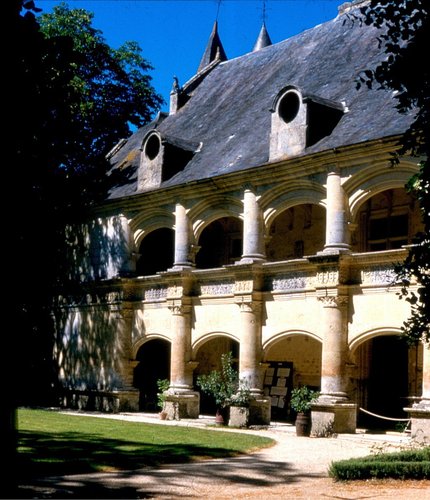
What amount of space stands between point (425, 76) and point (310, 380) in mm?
16948

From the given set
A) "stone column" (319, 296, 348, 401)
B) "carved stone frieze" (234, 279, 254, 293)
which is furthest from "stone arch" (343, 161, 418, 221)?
"carved stone frieze" (234, 279, 254, 293)

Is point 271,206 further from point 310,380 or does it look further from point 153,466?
point 153,466

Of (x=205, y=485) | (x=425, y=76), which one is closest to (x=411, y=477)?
(x=205, y=485)

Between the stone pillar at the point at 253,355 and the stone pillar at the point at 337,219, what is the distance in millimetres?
2819

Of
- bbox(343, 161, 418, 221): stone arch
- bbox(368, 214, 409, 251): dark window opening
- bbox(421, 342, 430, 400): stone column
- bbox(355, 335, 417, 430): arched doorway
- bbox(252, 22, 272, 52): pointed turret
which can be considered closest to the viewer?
bbox(421, 342, 430, 400): stone column

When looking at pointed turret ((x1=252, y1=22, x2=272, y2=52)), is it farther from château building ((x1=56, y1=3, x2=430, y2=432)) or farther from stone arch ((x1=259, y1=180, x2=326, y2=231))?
stone arch ((x1=259, y1=180, x2=326, y2=231))

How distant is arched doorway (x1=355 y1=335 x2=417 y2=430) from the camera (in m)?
20.3

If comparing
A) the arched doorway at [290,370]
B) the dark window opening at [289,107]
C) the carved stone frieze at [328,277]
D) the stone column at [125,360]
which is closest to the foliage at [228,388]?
the arched doorway at [290,370]

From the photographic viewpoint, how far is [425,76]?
6.42m

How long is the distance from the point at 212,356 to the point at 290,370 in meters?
3.62

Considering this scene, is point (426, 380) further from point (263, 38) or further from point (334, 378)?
point (263, 38)

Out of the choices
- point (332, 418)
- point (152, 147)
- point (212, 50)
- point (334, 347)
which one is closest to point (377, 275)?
point (334, 347)

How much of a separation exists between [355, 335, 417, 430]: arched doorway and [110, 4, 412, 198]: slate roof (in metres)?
5.65

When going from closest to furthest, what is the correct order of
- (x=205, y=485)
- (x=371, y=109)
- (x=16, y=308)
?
(x=16, y=308)
(x=205, y=485)
(x=371, y=109)
